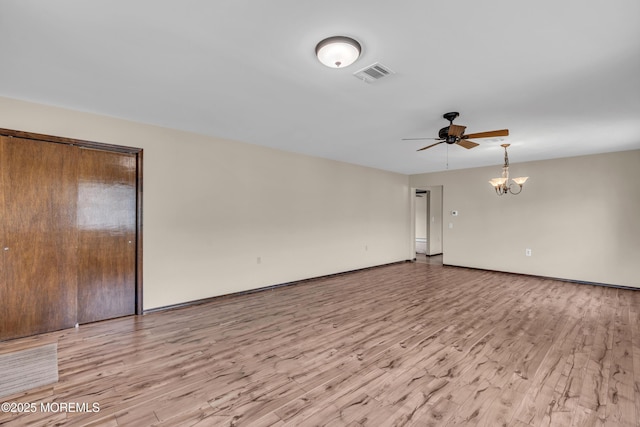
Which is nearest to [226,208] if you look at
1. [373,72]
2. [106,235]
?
[106,235]

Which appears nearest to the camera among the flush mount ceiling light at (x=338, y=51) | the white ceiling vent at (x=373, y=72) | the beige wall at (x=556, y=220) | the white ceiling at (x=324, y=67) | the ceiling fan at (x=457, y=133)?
the white ceiling at (x=324, y=67)

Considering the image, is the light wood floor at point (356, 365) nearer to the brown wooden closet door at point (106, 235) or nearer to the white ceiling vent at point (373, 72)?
the brown wooden closet door at point (106, 235)

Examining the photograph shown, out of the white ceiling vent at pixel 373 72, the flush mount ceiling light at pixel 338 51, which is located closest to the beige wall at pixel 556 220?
the white ceiling vent at pixel 373 72

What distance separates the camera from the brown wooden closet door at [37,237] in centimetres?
296

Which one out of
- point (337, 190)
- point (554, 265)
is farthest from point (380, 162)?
point (554, 265)

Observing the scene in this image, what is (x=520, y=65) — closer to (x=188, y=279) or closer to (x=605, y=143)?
(x=605, y=143)

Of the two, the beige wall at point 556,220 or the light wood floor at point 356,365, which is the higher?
the beige wall at point 556,220

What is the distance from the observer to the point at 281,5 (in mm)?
1662

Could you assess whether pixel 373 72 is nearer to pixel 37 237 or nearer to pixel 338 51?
pixel 338 51

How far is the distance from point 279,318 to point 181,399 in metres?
1.64

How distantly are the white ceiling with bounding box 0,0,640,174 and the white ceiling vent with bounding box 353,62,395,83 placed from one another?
0.07 metres

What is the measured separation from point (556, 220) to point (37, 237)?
851 cm

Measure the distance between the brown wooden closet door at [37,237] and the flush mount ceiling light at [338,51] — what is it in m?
3.27

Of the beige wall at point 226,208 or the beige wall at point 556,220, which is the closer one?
the beige wall at point 226,208
